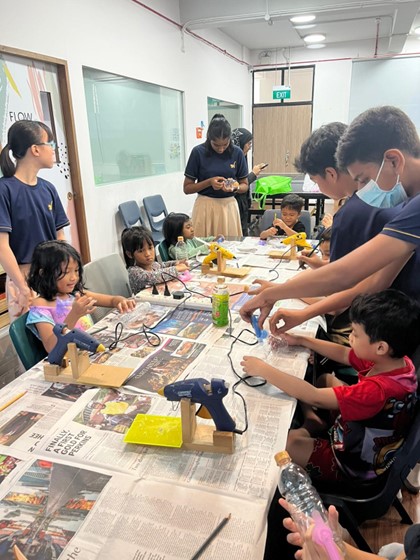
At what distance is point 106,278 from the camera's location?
2.33 meters

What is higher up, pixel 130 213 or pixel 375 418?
pixel 130 213

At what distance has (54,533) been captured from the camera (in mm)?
789

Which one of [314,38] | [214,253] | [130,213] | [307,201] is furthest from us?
[314,38]

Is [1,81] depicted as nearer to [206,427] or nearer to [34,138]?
[34,138]

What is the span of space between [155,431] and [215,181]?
2.47 m

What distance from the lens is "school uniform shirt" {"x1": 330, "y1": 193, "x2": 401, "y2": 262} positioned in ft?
5.15

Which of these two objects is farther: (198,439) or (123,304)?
(123,304)

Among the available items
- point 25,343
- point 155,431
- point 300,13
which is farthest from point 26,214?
point 300,13

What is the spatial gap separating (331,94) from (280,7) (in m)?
3.32

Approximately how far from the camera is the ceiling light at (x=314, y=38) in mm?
6431

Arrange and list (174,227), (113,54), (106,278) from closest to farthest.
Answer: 1. (106,278)
2. (174,227)
3. (113,54)

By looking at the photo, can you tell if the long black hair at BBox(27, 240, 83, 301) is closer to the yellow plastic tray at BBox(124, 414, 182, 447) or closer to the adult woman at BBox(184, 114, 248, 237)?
the yellow plastic tray at BBox(124, 414, 182, 447)

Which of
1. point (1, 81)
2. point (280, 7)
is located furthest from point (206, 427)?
point (280, 7)

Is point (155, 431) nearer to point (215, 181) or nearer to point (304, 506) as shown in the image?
point (304, 506)
